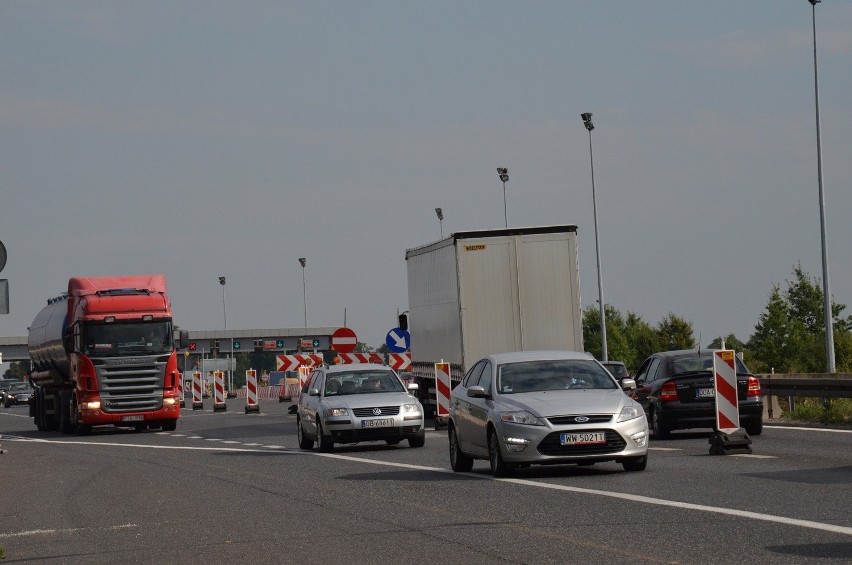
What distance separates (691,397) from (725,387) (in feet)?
15.3

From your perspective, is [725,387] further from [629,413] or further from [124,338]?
[124,338]

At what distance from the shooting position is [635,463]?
1783 centimetres

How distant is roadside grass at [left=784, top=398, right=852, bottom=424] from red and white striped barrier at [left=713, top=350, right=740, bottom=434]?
28.8 ft

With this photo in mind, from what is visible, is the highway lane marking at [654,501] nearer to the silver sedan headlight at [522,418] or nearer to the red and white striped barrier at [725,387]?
the silver sedan headlight at [522,418]

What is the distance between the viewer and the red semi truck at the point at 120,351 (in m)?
37.2

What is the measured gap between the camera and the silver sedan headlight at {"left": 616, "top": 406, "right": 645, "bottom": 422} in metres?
17.3

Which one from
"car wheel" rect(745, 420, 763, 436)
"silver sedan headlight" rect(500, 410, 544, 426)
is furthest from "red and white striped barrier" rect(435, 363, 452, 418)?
"silver sedan headlight" rect(500, 410, 544, 426)

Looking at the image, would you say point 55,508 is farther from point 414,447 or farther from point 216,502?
point 414,447

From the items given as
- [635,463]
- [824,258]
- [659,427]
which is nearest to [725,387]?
[635,463]

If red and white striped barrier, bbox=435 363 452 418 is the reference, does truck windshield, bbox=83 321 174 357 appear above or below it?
above

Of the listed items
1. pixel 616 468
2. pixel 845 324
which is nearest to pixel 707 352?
pixel 616 468

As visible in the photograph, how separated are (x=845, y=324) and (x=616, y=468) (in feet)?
290

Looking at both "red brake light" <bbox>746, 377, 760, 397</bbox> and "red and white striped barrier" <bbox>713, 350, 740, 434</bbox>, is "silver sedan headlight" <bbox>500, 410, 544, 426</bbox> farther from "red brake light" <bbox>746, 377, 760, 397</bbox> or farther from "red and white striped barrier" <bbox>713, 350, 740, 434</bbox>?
"red brake light" <bbox>746, 377, 760, 397</bbox>

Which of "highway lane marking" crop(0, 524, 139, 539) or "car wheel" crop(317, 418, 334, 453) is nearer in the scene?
"highway lane marking" crop(0, 524, 139, 539)
